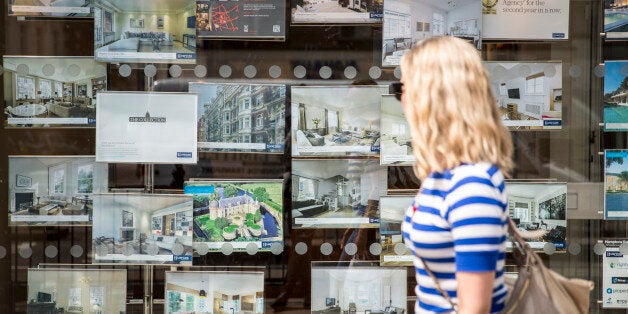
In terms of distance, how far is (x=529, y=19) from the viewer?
4730 mm

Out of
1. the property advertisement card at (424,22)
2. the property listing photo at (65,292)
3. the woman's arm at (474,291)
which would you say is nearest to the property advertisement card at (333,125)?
the property advertisement card at (424,22)

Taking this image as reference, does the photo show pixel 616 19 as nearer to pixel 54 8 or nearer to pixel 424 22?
pixel 424 22

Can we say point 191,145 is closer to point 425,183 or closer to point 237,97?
point 237,97

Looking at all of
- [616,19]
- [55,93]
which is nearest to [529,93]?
[616,19]

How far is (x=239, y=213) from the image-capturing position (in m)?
4.72

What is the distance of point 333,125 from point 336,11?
27.4 inches

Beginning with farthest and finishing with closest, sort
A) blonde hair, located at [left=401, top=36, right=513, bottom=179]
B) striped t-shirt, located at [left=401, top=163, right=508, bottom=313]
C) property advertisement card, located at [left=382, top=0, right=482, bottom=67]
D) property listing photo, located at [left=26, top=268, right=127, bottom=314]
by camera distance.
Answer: property listing photo, located at [left=26, top=268, right=127, bottom=314] → property advertisement card, located at [left=382, top=0, right=482, bottom=67] → blonde hair, located at [left=401, top=36, right=513, bottom=179] → striped t-shirt, located at [left=401, top=163, right=508, bottom=313]

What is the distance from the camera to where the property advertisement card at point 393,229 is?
473cm

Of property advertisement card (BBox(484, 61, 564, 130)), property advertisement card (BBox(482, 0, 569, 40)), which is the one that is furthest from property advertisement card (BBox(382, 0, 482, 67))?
property advertisement card (BBox(484, 61, 564, 130))

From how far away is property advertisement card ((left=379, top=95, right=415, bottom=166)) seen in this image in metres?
4.71

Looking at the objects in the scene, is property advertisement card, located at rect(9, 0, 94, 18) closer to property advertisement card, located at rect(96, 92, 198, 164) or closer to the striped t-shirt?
property advertisement card, located at rect(96, 92, 198, 164)

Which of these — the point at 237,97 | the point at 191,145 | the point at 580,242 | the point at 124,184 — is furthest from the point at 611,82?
the point at 124,184

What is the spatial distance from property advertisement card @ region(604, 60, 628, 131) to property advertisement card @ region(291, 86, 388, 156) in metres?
1.42

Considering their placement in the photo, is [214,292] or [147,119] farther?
[214,292]
